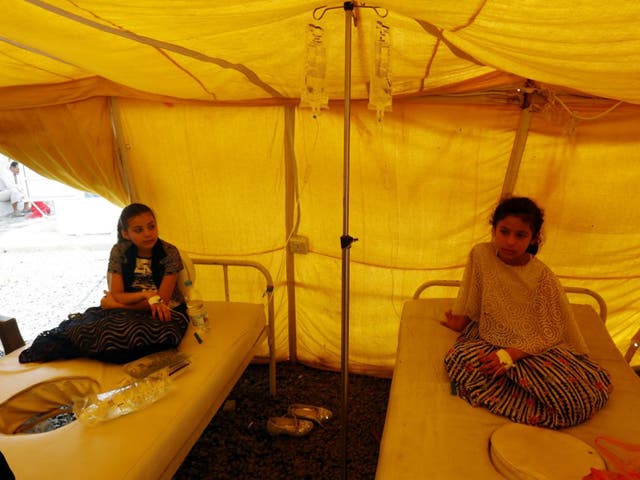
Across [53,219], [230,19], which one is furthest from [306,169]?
[53,219]

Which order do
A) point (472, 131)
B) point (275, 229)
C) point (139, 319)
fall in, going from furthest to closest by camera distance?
1. point (275, 229)
2. point (472, 131)
3. point (139, 319)

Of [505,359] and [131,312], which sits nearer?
[505,359]

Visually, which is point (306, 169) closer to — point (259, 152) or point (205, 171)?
point (259, 152)

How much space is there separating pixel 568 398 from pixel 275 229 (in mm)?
1989

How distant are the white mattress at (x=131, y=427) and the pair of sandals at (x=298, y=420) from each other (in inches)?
23.5

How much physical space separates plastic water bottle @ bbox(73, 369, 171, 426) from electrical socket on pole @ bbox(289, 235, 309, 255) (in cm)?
134

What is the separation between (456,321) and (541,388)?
66cm

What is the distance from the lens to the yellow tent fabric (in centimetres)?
Result: 166

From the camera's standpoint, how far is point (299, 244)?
285 cm

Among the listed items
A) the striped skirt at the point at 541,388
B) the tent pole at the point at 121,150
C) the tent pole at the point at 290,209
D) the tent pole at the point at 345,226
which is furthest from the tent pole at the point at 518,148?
the tent pole at the point at 121,150

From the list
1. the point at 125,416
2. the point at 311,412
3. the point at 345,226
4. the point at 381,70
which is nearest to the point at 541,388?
the point at 345,226

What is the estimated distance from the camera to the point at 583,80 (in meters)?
1.62

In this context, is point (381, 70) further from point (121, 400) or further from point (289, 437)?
point (289, 437)

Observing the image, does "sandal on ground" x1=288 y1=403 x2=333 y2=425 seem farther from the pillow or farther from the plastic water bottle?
the pillow
